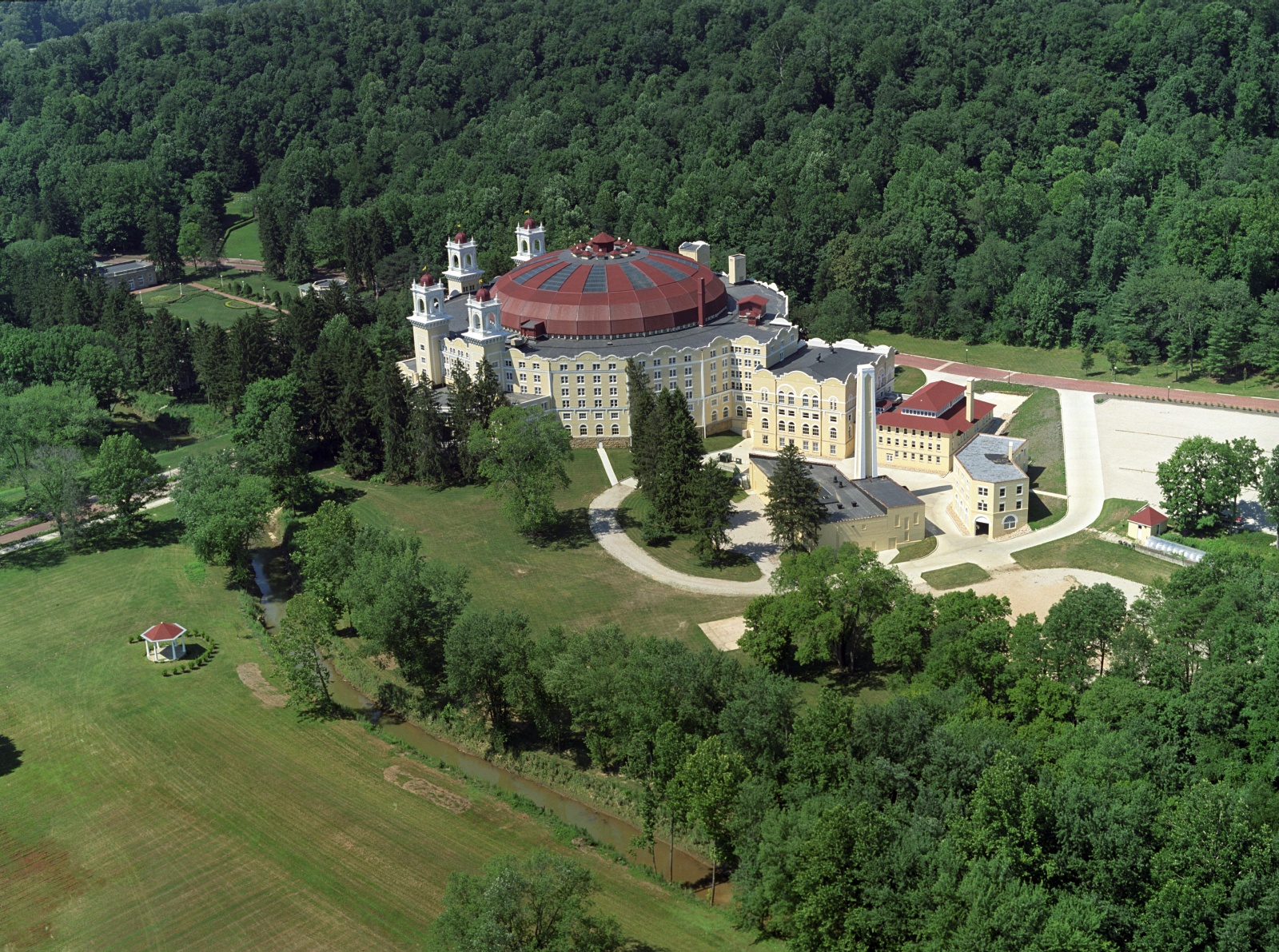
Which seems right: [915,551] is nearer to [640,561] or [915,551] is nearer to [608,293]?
[640,561]

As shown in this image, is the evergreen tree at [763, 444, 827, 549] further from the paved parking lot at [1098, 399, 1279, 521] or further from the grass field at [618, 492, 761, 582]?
the paved parking lot at [1098, 399, 1279, 521]

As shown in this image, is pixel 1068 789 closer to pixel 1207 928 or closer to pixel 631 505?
pixel 1207 928

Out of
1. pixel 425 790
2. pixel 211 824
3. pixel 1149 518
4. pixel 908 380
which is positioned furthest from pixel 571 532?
pixel 908 380

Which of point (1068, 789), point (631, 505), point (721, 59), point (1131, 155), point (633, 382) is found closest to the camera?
point (1068, 789)

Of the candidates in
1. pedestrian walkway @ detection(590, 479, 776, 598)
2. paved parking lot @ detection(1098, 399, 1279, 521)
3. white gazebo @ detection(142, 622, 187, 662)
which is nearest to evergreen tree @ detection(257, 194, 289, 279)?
pedestrian walkway @ detection(590, 479, 776, 598)

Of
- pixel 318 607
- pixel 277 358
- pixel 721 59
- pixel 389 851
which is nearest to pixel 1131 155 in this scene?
pixel 721 59
